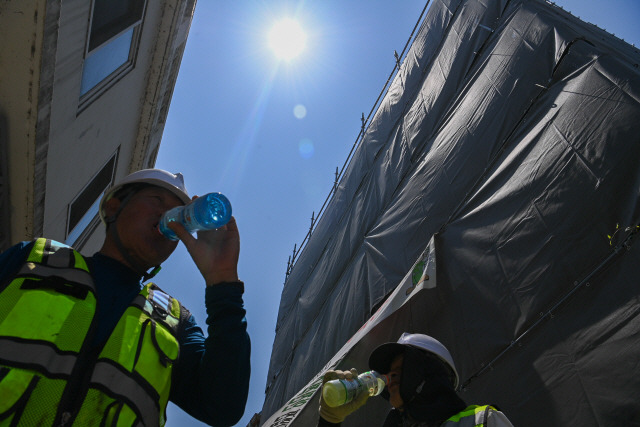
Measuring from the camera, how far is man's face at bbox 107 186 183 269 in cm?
165

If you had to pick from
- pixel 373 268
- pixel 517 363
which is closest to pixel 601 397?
pixel 517 363

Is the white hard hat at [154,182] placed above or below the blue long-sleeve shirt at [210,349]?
above

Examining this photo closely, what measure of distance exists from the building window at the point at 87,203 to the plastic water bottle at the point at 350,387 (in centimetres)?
539

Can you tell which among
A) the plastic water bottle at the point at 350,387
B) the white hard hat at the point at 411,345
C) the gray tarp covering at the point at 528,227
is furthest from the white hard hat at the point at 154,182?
the gray tarp covering at the point at 528,227

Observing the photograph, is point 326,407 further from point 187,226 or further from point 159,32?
point 159,32

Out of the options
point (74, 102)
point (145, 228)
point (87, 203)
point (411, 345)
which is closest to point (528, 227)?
point (411, 345)

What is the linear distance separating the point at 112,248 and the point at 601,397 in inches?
85.8

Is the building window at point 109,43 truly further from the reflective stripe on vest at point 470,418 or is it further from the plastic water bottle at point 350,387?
the reflective stripe on vest at point 470,418

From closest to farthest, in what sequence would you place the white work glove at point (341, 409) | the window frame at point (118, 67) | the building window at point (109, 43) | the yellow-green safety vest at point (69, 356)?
1. the yellow-green safety vest at point (69, 356)
2. the white work glove at point (341, 409)
3. the window frame at point (118, 67)
4. the building window at point (109, 43)

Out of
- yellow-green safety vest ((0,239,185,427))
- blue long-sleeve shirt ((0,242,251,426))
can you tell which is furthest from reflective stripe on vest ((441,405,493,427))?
yellow-green safety vest ((0,239,185,427))

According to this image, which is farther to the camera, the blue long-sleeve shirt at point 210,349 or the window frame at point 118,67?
the window frame at point 118,67

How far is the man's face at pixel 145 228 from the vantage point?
1654 mm

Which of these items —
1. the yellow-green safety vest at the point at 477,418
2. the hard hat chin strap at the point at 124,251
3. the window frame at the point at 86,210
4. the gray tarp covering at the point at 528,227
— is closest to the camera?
the yellow-green safety vest at the point at 477,418

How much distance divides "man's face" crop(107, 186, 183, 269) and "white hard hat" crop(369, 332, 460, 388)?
4.58ft
